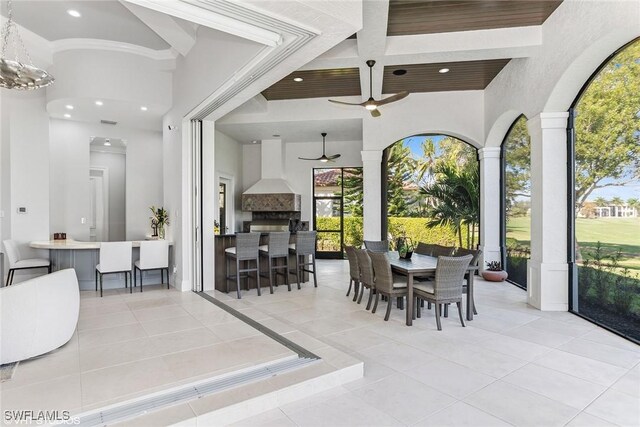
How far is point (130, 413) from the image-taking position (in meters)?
2.04

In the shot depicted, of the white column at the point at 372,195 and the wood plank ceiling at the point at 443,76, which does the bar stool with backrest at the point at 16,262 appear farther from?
the wood plank ceiling at the point at 443,76

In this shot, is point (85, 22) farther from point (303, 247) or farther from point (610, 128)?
point (610, 128)

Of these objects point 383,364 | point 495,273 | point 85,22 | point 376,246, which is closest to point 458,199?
point 495,273

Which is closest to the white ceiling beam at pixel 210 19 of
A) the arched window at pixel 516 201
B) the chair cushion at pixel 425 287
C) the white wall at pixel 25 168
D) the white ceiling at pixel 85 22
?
the white ceiling at pixel 85 22


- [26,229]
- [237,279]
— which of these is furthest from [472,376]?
[26,229]

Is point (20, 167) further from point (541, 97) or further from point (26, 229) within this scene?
point (541, 97)

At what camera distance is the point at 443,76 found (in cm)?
570

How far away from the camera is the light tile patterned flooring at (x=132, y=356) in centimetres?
223

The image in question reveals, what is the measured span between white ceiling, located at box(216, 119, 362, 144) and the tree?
3664 millimetres

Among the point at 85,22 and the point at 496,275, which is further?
the point at 496,275

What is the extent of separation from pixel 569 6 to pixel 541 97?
0.99m

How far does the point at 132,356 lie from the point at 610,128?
214 inches

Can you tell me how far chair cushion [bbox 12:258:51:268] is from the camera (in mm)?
5109
